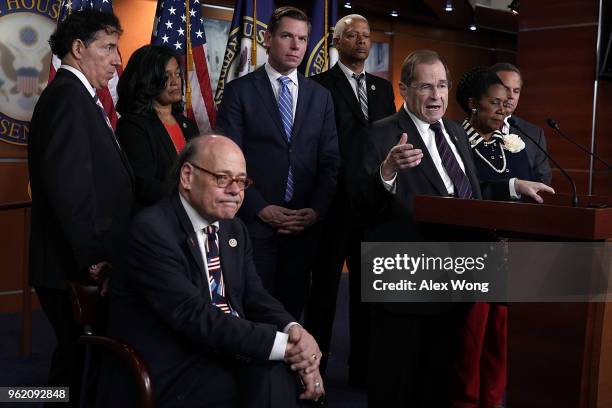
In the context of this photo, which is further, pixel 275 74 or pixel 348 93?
pixel 348 93

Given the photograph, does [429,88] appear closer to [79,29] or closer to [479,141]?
[479,141]

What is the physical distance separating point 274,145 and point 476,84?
3.13ft

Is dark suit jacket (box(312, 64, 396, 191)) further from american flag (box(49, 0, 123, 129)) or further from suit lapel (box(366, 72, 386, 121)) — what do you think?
american flag (box(49, 0, 123, 129))

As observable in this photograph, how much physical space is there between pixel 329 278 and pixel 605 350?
195 cm

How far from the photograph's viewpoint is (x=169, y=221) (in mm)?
2209

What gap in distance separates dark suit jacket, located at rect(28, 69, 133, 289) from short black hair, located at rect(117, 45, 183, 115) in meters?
0.64

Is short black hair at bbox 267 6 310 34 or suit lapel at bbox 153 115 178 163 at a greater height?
short black hair at bbox 267 6 310 34

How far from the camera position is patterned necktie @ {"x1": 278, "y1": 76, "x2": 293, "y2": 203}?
359cm

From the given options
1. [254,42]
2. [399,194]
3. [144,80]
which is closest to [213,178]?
[399,194]

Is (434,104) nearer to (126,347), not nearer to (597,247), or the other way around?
(597,247)

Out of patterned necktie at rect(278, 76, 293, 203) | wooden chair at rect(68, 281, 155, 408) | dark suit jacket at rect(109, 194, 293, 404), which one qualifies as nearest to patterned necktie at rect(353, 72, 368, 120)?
patterned necktie at rect(278, 76, 293, 203)

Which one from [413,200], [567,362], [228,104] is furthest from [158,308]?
[228,104]

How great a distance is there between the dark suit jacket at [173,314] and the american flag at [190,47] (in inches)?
105

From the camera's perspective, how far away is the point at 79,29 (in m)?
2.77
